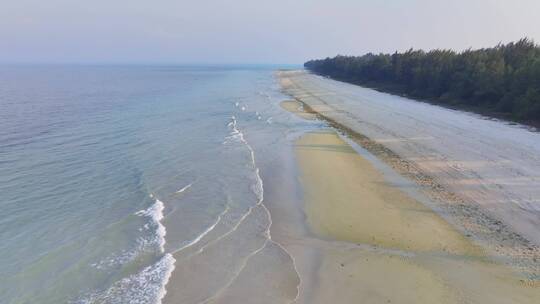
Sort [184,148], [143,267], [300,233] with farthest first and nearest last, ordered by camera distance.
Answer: [184,148], [300,233], [143,267]

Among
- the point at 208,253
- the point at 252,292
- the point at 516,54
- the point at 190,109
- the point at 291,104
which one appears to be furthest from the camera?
the point at 291,104

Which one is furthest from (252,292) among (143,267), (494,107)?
(494,107)

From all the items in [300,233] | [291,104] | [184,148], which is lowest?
[291,104]

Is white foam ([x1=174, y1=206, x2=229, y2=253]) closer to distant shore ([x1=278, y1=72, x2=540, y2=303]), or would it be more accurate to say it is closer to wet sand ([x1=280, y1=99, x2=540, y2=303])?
wet sand ([x1=280, y1=99, x2=540, y2=303])

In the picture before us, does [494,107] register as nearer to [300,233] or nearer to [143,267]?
[300,233]

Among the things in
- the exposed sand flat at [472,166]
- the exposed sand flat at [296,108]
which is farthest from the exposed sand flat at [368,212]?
the exposed sand flat at [296,108]

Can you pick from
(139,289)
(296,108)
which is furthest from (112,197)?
(296,108)

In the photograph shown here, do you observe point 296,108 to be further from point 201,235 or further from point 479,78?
point 201,235
